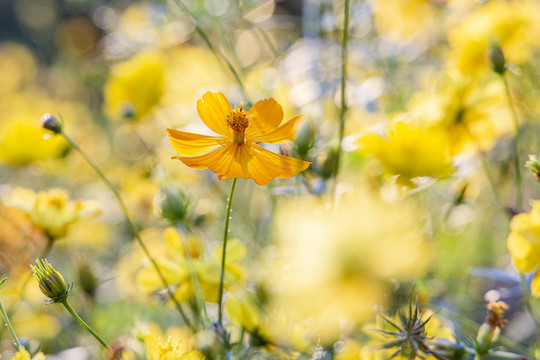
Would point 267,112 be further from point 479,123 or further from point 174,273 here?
point 479,123

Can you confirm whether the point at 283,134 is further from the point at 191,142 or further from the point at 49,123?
the point at 49,123

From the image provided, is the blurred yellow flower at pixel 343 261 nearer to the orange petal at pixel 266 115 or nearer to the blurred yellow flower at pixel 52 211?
the orange petal at pixel 266 115

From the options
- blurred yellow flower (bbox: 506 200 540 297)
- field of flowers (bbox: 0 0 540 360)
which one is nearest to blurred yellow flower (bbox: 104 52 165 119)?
field of flowers (bbox: 0 0 540 360)

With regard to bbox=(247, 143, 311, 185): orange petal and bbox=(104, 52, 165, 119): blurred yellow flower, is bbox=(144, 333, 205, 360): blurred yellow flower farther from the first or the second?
bbox=(104, 52, 165, 119): blurred yellow flower

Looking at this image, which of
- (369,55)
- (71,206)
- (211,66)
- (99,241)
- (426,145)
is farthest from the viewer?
(211,66)

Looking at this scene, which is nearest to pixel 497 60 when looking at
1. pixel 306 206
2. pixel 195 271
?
pixel 306 206

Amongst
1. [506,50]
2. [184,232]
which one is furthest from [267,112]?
[506,50]
